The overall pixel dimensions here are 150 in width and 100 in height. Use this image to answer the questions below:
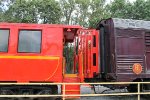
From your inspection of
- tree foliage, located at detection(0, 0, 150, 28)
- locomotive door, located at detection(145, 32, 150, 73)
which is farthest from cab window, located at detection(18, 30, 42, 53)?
tree foliage, located at detection(0, 0, 150, 28)

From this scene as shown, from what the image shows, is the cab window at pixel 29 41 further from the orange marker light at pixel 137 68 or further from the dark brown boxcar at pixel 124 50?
the orange marker light at pixel 137 68

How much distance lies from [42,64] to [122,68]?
11.1 ft

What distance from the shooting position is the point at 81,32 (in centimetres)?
1374

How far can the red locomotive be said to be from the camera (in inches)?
469

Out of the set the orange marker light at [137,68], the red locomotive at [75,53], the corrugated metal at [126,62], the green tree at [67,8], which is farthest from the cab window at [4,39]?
the green tree at [67,8]

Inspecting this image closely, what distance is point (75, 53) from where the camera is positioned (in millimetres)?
13805

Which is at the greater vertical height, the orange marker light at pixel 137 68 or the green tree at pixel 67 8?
the green tree at pixel 67 8

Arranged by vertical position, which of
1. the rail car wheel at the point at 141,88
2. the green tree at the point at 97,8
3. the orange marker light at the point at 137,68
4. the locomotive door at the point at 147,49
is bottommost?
the rail car wheel at the point at 141,88

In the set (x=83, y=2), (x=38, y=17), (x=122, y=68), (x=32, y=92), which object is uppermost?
(x=83, y=2)

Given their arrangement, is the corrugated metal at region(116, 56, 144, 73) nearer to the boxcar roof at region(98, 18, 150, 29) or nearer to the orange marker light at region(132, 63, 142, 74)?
the orange marker light at region(132, 63, 142, 74)

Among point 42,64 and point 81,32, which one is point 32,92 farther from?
point 81,32

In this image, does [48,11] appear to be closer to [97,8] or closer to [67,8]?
[67,8]

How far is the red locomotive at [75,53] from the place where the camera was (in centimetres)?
1191

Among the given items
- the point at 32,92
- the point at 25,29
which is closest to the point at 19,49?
the point at 25,29
